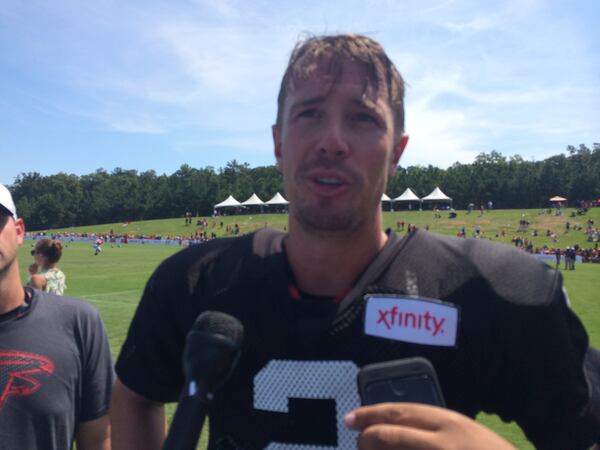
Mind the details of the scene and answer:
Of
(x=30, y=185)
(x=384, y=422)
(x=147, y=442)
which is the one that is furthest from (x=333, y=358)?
(x=30, y=185)

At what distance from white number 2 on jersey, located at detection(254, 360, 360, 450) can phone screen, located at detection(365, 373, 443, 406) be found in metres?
A: 0.50

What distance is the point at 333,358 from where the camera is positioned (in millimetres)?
1860

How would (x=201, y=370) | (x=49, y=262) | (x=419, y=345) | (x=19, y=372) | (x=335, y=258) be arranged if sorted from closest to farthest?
(x=201, y=370) < (x=419, y=345) < (x=335, y=258) < (x=19, y=372) < (x=49, y=262)

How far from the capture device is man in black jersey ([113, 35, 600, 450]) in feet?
5.97

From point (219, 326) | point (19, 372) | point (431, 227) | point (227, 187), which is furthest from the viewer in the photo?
point (227, 187)

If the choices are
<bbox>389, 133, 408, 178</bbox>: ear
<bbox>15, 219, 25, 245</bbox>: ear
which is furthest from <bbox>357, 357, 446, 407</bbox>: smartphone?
<bbox>15, 219, 25, 245</bbox>: ear

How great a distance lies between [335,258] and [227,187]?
4348 inches

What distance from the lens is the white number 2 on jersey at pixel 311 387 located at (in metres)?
1.84

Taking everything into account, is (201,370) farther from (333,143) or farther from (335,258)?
(333,143)

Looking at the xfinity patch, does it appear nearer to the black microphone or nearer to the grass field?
the black microphone

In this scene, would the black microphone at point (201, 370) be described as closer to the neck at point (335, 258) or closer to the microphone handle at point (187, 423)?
the microphone handle at point (187, 423)

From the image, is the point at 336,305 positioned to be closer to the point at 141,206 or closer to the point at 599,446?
the point at 599,446

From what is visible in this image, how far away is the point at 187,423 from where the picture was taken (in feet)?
4.13

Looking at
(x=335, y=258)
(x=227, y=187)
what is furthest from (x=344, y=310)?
(x=227, y=187)
